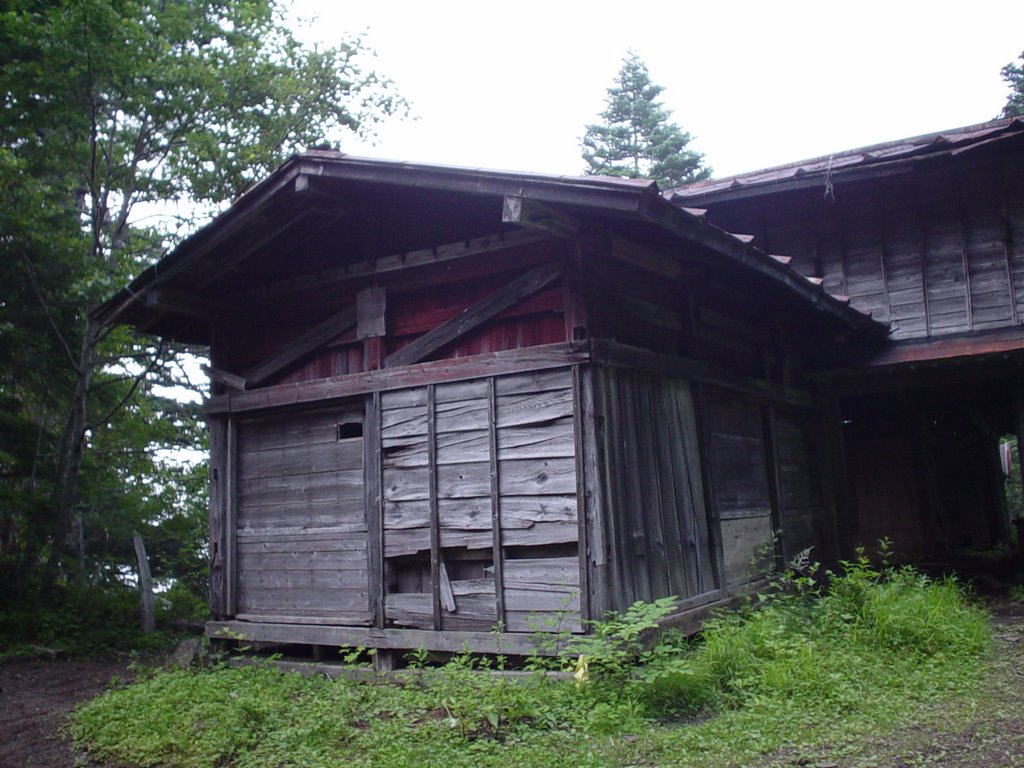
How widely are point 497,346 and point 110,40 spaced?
734 cm

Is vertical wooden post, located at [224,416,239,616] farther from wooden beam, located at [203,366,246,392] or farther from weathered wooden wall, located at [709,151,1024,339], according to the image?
weathered wooden wall, located at [709,151,1024,339]

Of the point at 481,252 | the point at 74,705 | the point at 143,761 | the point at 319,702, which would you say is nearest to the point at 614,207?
the point at 481,252

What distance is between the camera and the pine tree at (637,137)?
33.4 metres

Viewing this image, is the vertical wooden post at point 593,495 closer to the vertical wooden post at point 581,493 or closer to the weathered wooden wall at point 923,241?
the vertical wooden post at point 581,493

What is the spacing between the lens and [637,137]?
35.1 m

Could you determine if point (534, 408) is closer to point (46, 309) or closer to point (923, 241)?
point (923, 241)

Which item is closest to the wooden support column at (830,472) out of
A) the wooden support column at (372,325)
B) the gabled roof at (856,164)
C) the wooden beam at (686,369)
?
the wooden beam at (686,369)

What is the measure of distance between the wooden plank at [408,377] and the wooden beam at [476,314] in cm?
13

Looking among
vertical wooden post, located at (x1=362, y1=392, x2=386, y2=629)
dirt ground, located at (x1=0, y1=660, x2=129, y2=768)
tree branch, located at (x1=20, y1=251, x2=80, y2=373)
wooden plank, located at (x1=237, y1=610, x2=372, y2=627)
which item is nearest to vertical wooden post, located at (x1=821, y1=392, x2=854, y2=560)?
vertical wooden post, located at (x1=362, y1=392, x2=386, y2=629)

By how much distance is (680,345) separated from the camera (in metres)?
8.04

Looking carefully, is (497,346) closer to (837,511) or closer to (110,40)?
→ (837,511)

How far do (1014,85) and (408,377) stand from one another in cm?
2790

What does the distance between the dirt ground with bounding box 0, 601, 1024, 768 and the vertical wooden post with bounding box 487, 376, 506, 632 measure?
101 inches

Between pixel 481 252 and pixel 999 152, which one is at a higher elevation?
pixel 999 152
